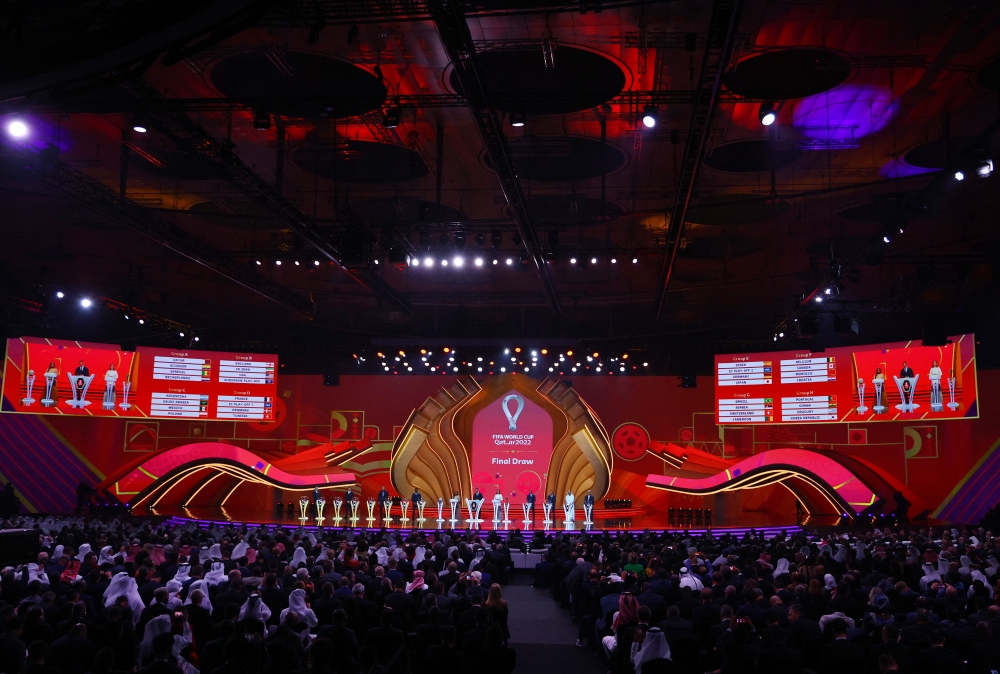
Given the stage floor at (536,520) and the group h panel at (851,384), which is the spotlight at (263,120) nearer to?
the stage floor at (536,520)

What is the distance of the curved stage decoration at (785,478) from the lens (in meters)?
21.0

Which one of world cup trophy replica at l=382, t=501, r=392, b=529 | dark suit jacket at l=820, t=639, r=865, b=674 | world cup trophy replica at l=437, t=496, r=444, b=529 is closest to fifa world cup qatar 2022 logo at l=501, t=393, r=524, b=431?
world cup trophy replica at l=437, t=496, r=444, b=529

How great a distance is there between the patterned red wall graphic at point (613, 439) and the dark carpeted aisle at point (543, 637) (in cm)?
1286

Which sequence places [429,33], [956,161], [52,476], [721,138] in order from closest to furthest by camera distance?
[429,33]
[956,161]
[721,138]
[52,476]

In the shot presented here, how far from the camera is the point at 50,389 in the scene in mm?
21188

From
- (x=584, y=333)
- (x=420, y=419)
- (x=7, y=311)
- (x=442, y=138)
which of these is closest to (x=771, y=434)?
(x=584, y=333)

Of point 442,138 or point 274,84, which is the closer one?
point 274,84

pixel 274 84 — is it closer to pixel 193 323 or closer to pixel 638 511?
pixel 193 323

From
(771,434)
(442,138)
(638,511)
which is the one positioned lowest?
(638,511)

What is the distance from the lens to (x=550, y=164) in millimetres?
14484

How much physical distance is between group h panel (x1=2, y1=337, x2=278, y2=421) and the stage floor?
305 cm

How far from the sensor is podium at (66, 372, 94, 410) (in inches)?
847

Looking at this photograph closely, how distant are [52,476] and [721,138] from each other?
22984 millimetres

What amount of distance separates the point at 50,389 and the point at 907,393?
836 inches
